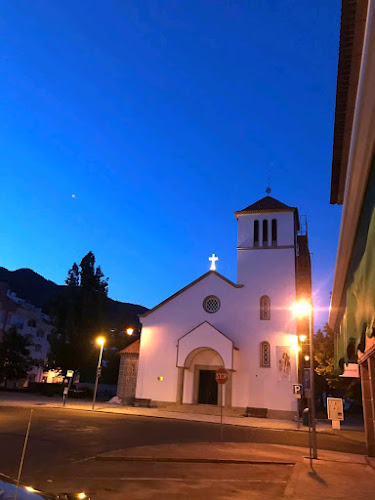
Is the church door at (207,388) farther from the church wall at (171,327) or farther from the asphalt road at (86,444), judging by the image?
the asphalt road at (86,444)

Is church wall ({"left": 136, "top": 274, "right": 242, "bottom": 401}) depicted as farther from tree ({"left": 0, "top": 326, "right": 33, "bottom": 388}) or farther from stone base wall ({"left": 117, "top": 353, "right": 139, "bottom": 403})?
tree ({"left": 0, "top": 326, "right": 33, "bottom": 388})

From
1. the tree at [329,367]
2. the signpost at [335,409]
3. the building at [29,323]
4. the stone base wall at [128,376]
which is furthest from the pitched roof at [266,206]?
the building at [29,323]

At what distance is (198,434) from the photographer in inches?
691

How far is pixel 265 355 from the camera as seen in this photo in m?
31.4

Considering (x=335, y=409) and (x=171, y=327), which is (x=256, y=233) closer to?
(x=171, y=327)

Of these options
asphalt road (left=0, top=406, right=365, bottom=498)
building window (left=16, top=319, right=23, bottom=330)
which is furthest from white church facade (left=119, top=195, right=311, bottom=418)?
building window (left=16, top=319, right=23, bottom=330)

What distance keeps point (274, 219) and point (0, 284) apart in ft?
128

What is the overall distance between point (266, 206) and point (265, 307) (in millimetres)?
10113

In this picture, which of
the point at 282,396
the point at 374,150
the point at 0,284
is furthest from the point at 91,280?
the point at 374,150

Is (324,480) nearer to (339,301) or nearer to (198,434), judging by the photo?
(339,301)

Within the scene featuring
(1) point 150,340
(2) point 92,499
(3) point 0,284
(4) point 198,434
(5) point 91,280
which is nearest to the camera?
(2) point 92,499

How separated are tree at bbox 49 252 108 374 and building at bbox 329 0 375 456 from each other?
45.0 meters

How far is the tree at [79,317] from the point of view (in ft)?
151

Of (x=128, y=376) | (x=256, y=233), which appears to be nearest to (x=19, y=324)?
(x=128, y=376)
